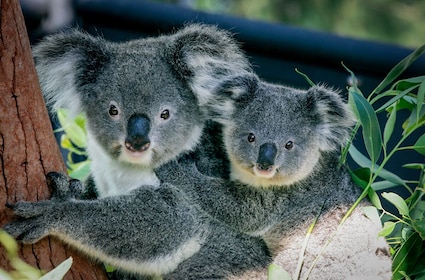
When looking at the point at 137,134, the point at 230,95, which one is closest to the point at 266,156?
the point at 230,95

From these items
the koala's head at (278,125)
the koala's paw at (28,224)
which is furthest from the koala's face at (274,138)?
the koala's paw at (28,224)

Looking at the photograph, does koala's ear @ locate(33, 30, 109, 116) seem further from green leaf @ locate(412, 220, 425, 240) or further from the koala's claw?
green leaf @ locate(412, 220, 425, 240)

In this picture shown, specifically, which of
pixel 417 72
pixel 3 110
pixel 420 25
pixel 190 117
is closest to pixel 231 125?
pixel 190 117

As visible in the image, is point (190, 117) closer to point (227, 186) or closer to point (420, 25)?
point (227, 186)

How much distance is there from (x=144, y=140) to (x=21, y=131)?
0.61 metres

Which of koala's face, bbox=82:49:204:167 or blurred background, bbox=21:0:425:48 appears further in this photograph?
blurred background, bbox=21:0:425:48

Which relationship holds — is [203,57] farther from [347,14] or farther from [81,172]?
[347,14]

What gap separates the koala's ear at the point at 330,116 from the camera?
379 cm

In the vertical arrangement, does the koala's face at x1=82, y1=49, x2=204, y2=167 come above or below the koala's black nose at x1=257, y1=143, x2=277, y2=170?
above

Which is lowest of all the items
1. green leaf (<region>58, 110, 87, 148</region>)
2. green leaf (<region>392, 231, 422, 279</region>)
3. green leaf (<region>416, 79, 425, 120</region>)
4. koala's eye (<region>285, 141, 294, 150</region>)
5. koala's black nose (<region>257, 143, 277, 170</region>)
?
green leaf (<region>58, 110, 87, 148</region>)

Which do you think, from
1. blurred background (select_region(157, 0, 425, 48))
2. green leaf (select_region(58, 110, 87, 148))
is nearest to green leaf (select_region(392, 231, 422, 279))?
green leaf (select_region(58, 110, 87, 148))

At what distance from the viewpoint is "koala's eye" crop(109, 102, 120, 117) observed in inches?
142

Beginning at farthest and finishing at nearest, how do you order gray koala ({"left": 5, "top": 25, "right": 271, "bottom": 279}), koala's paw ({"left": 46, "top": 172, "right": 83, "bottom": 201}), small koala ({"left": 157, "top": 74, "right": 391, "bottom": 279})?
small koala ({"left": 157, "top": 74, "right": 391, "bottom": 279})
gray koala ({"left": 5, "top": 25, "right": 271, "bottom": 279})
koala's paw ({"left": 46, "top": 172, "right": 83, "bottom": 201})

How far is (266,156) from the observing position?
3619 mm
